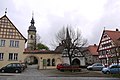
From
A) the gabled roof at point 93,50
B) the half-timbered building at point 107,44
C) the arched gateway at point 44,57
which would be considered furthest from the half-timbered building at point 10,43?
the gabled roof at point 93,50

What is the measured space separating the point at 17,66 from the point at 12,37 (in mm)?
11759

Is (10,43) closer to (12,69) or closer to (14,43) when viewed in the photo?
(14,43)

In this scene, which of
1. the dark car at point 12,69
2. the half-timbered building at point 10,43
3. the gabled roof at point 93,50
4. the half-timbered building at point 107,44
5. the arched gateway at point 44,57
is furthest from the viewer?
the gabled roof at point 93,50

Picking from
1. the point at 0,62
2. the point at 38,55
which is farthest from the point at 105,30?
the point at 0,62

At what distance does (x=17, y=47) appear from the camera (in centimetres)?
4400

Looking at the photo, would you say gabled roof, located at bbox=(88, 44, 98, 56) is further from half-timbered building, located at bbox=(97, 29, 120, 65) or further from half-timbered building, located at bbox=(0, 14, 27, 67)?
half-timbered building, located at bbox=(0, 14, 27, 67)

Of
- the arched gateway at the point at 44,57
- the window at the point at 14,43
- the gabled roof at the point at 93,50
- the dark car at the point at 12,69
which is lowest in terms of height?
the dark car at the point at 12,69

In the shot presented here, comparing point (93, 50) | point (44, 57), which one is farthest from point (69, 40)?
point (93, 50)

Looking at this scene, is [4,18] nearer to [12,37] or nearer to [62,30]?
[12,37]

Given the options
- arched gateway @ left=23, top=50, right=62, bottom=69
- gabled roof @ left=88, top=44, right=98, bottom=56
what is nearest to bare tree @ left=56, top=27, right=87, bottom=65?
arched gateway @ left=23, top=50, right=62, bottom=69

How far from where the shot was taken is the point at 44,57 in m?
46.4

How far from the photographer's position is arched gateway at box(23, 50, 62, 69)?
150 ft

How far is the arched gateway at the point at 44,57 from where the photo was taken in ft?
150

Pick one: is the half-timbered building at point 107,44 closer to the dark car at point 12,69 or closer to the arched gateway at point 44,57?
the arched gateway at point 44,57
